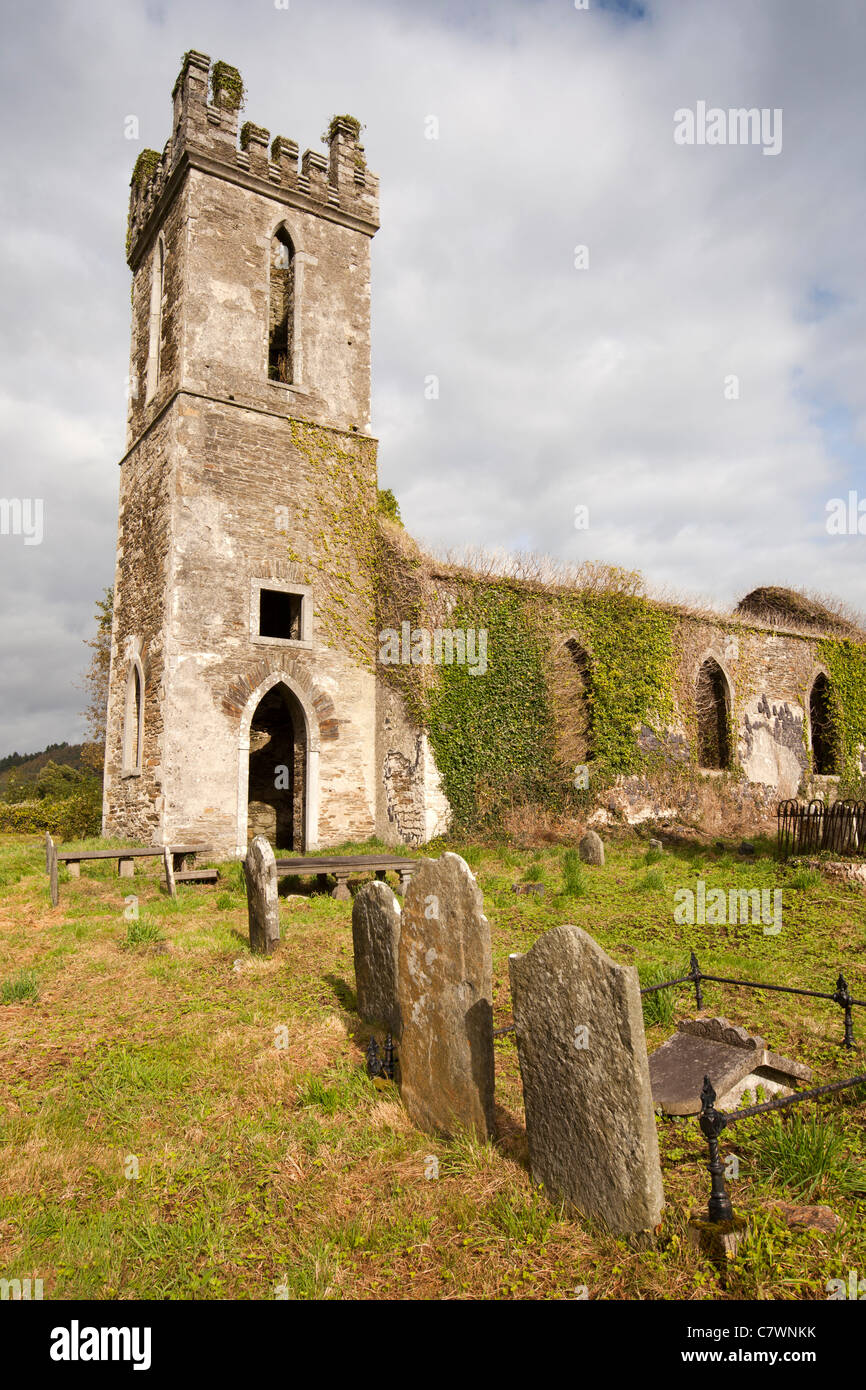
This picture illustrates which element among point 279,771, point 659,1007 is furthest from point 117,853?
point 659,1007

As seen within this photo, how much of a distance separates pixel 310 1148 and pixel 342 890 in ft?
20.7

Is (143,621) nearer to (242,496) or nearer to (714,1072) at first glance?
(242,496)

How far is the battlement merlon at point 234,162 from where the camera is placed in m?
14.4

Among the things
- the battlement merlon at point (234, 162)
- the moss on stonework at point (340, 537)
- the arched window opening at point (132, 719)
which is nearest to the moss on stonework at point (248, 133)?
the battlement merlon at point (234, 162)

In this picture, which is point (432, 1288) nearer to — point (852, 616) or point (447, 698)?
point (447, 698)

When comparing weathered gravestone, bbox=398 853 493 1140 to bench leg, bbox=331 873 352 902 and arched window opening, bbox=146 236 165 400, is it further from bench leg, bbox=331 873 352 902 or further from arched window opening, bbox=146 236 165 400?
arched window opening, bbox=146 236 165 400

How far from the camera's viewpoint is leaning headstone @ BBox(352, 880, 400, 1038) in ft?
17.1

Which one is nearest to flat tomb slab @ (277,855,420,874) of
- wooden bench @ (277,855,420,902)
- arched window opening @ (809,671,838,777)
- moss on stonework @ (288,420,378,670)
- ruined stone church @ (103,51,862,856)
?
wooden bench @ (277,855,420,902)

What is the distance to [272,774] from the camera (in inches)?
653

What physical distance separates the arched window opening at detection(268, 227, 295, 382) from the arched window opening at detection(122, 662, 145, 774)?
6702 millimetres

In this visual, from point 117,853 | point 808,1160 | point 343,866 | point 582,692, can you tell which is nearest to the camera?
point 808,1160

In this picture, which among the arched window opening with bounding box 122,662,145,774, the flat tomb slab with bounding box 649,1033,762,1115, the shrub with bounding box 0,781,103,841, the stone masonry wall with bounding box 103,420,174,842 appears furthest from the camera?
the shrub with bounding box 0,781,103,841

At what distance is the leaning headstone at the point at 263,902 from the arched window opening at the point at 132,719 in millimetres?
7504

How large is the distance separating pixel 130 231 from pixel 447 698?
12.9 m
